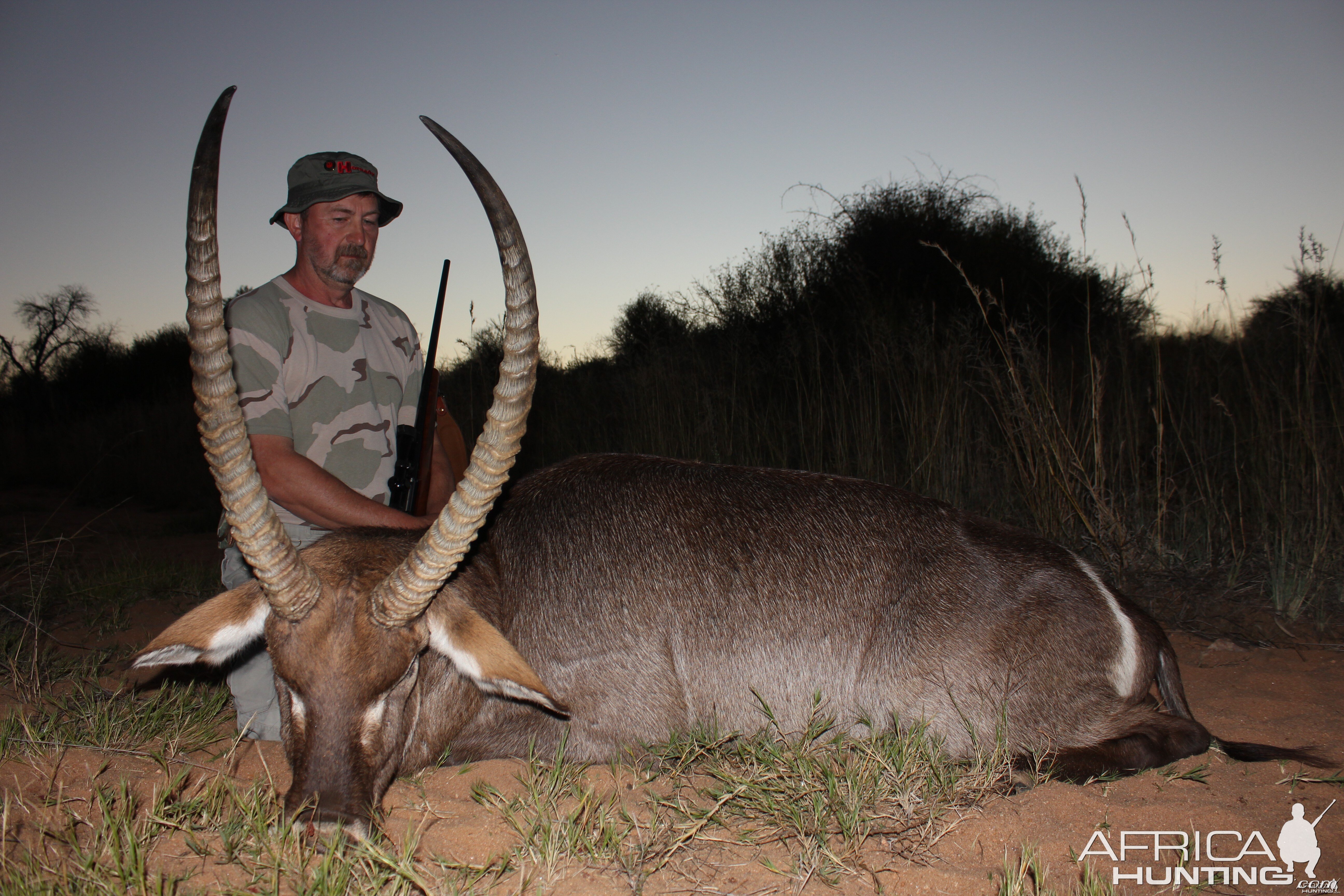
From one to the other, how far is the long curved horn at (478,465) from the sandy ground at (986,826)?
707mm

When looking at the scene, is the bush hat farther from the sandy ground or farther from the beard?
the sandy ground

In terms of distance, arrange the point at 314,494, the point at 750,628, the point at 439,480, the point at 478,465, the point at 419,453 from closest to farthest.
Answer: the point at 478,465 → the point at 750,628 → the point at 314,494 → the point at 419,453 → the point at 439,480

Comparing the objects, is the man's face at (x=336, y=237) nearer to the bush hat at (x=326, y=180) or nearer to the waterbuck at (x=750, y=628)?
the bush hat at (x=326, y=180)

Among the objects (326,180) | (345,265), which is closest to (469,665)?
(345,265)

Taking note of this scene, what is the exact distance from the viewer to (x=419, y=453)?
3773mm

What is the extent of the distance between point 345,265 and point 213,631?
2.25 m

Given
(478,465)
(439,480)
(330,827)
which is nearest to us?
(330,827)

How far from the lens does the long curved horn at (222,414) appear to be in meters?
1.87

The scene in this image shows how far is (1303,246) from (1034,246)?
10192 mm

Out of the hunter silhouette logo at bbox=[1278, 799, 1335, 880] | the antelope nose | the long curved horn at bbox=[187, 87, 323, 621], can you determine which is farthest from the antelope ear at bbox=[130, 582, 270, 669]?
the hunter silhouette logo at bbox=[1278, 799, 1335, 880]

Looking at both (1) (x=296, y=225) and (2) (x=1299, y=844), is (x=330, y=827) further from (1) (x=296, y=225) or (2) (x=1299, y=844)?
(1) (x=296, y=225)

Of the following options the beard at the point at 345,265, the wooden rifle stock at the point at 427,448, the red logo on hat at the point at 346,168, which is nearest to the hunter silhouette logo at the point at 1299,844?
the wooden rifle stock at the point at 427,448

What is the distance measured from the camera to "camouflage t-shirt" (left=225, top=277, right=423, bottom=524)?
3615 mm

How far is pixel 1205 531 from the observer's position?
5719mm
